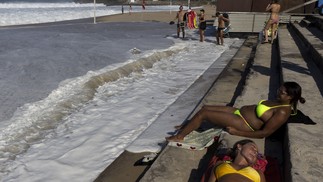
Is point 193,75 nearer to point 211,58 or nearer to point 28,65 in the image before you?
point 211,58

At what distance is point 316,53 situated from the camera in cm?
760

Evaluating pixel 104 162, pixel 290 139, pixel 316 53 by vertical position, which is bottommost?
pixel 104 162

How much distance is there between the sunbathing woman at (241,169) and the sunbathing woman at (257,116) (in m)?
0.96

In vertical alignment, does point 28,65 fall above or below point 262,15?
below

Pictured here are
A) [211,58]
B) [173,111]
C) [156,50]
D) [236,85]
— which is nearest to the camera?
[173,111]

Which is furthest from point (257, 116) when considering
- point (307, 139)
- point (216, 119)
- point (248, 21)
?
point (248, 21)

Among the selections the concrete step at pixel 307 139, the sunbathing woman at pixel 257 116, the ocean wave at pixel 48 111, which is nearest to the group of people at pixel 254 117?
the sunbathing woman at pixel 257 116

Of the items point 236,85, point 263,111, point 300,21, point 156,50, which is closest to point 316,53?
point 236,85

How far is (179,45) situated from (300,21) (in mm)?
6414

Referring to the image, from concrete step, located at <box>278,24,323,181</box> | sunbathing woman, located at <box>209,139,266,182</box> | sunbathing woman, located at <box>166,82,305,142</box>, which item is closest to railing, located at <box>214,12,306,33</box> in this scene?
concrete step, located at <box>278,24,323,181</box>

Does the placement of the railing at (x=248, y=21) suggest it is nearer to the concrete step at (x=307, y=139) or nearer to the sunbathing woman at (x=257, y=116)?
the concrete step at (x=307, y=139)

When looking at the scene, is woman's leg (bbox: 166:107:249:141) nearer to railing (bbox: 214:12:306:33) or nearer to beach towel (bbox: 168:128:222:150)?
beach towel (bbox: 168:128:222:150)

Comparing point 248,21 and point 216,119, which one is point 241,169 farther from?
point 248,21

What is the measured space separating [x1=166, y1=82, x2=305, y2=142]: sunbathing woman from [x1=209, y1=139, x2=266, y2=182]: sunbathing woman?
0.96m
